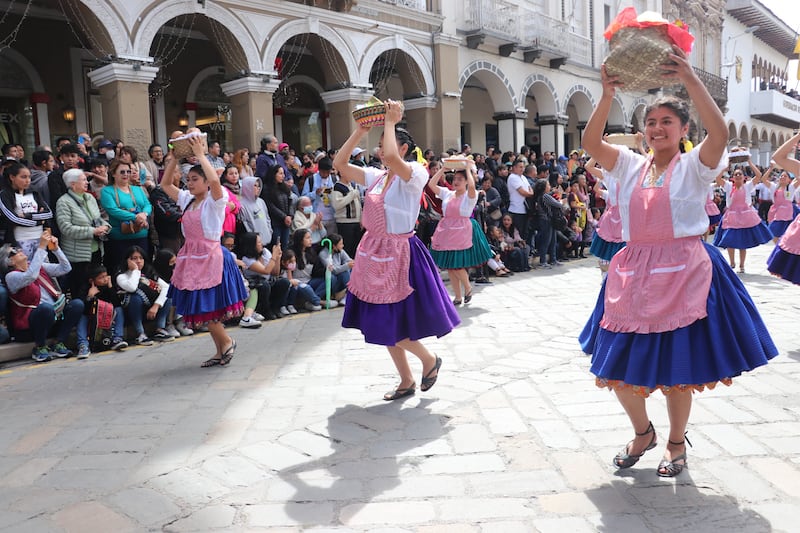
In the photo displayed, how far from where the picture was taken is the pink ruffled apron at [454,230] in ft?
28.6

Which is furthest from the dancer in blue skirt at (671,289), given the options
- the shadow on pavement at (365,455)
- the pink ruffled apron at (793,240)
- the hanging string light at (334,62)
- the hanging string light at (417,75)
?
the hanging string light at (417,75)

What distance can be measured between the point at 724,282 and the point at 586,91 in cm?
2148

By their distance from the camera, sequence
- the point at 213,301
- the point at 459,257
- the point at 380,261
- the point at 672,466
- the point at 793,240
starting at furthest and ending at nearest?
the point at 459,257 < the point at 793,240 < the point at 213,301 < the point at 380,261 < the point at 672,466

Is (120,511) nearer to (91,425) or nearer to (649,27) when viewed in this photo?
(91,425)

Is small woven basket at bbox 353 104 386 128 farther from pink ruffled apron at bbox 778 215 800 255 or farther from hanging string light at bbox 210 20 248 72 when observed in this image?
hanging string light at bbox 210 20 248 72

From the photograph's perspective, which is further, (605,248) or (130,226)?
(605,248)

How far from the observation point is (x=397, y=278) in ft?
14.9

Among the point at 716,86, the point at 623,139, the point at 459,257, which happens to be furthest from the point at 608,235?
the point at 716,86

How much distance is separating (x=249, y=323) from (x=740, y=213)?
311 inches

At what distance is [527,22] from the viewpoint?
20.2 metres

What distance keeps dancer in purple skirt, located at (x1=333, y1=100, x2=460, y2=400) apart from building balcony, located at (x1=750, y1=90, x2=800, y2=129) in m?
39.5

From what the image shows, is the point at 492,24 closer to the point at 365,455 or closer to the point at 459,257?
the point at 459,257

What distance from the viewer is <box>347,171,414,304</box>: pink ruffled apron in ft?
14.8

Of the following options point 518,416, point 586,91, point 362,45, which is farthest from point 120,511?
point 586,91
